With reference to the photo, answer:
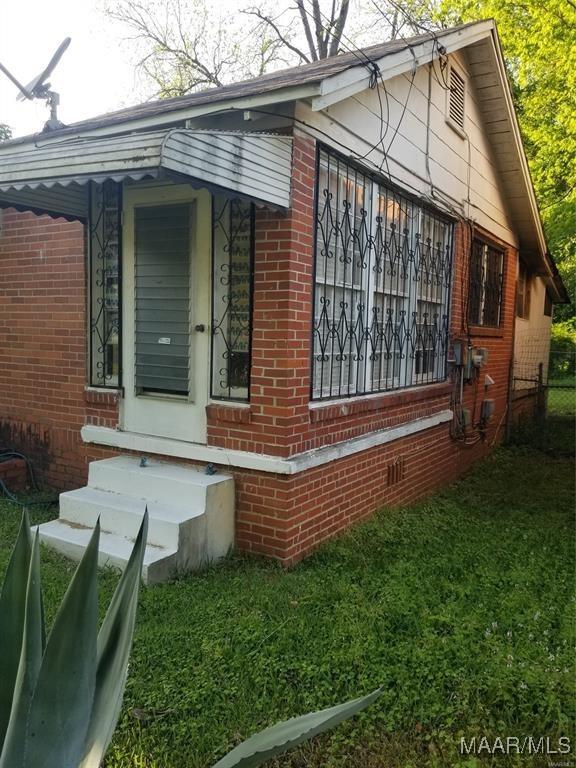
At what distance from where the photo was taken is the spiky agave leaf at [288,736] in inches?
64.4

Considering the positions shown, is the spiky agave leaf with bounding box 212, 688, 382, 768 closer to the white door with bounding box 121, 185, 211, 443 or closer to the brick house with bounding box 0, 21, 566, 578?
the brick house with bounding box 0, 21, 566, 578

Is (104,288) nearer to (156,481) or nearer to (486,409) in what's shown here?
(156,481)

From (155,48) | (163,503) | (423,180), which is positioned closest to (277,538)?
(163,503)

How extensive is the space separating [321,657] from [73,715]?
179cm

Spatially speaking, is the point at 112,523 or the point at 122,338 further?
the point at 122,338

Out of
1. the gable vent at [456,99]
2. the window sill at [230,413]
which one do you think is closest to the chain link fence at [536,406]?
the gable vent at [456,99]

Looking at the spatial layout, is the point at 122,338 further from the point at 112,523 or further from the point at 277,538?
the point at 277,538

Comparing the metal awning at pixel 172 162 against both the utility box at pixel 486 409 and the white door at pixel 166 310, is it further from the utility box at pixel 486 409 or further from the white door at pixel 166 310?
the utility box at pixel 486 409

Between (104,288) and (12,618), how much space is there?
3853mm

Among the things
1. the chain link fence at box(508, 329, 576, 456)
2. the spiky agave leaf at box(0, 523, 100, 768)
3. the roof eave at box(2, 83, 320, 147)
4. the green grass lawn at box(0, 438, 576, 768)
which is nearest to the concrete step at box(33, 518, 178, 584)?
the green grass lawn at box(0, 438, 576, 768)

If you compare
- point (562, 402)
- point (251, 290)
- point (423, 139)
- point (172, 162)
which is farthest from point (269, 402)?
point (562, 402)

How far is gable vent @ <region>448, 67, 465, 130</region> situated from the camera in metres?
6.97

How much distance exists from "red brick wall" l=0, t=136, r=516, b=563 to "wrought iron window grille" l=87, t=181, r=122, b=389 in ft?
0.64

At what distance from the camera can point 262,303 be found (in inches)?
170
